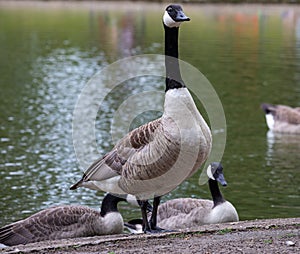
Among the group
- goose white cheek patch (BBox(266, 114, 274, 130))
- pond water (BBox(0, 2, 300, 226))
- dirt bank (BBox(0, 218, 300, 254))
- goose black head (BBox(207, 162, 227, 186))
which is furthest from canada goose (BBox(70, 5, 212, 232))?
goose white cheek patch (BBox(266, 114, 274, 130))

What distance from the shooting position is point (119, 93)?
19328mm

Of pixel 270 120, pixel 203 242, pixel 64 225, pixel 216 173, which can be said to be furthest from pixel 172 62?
pixel 270 120

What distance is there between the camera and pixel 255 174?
1147cm

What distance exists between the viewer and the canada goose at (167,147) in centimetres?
623

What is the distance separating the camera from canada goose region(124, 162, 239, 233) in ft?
27.3

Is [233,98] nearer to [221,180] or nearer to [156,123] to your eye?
[221,180]

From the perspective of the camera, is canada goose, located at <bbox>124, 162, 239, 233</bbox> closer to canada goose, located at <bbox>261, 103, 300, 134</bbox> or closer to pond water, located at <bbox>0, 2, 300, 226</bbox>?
pond water, located at <bbox>0, 2, 300, 226</bbox>

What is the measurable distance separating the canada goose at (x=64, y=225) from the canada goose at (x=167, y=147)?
4.04 ft

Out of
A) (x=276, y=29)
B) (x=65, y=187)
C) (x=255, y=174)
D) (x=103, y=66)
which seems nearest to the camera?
(x=65, y=187)

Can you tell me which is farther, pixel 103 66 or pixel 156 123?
pixel 103 66

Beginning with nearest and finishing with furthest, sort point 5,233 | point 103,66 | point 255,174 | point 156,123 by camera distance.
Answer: point 156,123
point 5,233
point 255,174
point 103,66

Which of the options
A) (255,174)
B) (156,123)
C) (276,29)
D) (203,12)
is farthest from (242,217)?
(203,12)

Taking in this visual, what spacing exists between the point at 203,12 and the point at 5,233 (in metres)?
45.7

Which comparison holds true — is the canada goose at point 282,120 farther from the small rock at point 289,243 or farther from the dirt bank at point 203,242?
the small rock at point 289,243
